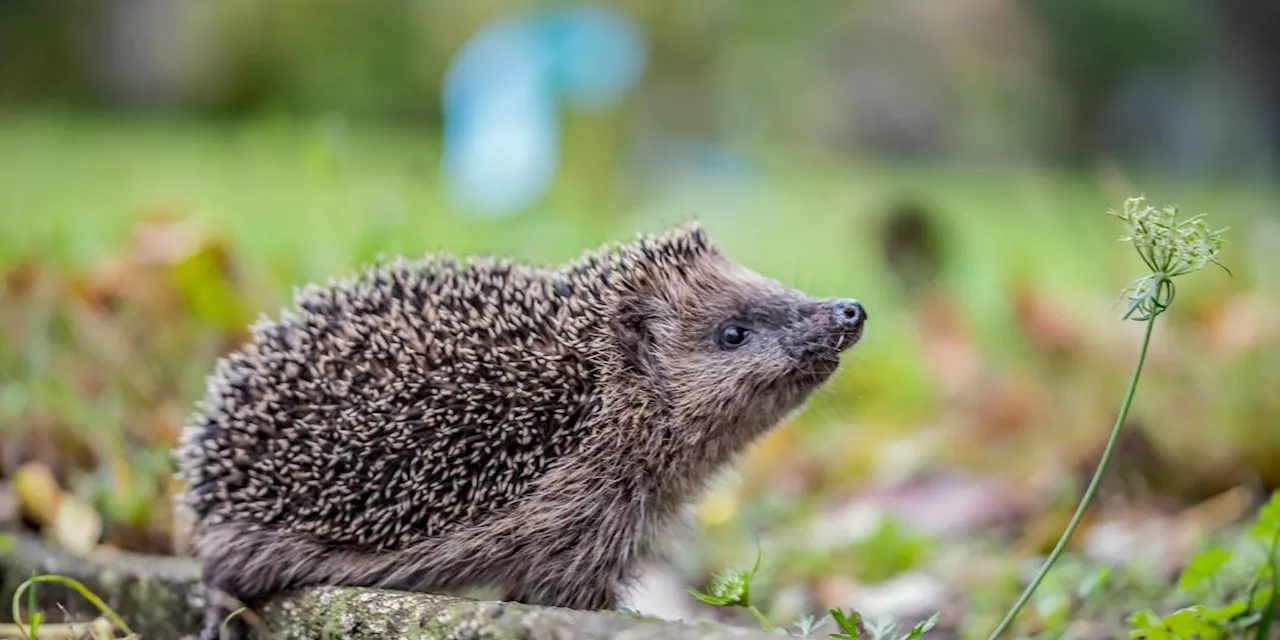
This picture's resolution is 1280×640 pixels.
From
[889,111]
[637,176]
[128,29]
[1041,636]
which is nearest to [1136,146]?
[889,111]

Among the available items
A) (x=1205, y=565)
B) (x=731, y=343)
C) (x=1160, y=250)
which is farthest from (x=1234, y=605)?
(x=731, y=343)

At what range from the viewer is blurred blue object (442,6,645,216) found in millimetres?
13008

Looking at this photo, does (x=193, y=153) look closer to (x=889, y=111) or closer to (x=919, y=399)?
(x=919, y=399)

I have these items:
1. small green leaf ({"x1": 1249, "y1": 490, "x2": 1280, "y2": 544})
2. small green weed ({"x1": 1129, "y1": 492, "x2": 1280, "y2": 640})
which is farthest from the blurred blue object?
small green leaf ({"x1": 1249, "y1": 490, "x2": 1280, "y2": 544})

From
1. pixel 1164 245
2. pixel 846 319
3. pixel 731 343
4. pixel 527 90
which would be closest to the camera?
pixel 1164 245

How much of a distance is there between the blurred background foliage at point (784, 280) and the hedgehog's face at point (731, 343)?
332 mm

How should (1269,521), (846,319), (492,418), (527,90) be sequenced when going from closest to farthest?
(1269,521) → (492,418) → (846,319) → (527,90)

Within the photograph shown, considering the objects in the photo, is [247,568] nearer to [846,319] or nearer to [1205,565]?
[846,319]

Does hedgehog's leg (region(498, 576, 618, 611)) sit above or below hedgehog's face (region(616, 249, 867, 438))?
below

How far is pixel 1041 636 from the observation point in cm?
399

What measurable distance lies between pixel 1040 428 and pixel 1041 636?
2.73 meters

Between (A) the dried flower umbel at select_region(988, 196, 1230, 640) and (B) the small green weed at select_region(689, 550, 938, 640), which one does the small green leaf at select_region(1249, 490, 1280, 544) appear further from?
(B) the small green weed at select_region(689, 550, 938, 640)

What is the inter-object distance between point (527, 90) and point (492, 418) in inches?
410

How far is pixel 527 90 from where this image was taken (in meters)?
13.5
